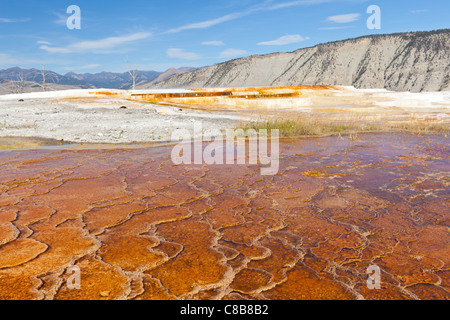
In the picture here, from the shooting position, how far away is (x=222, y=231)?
2.80 m

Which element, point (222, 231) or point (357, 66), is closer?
point (222, 231)

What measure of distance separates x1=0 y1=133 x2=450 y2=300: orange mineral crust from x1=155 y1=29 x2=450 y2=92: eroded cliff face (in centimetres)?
6678

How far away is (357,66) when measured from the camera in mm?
A: 76750

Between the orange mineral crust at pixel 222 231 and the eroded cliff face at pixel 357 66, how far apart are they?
219 feet

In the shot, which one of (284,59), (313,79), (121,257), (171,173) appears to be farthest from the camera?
(284,59)

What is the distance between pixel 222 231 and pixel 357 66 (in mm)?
82861

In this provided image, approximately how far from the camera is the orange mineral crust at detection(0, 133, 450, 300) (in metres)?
1.96

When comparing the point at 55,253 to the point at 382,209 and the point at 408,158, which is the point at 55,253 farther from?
the point at 408,158

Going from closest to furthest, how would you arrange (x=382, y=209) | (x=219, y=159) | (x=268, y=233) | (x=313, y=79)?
(x=268, y=233), (x=382, y=209), (x=219, y=159), (x=313, y=79)

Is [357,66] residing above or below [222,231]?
above

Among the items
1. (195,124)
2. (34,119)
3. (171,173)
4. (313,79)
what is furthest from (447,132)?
(313,79)

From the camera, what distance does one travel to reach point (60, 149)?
6887 millimetres

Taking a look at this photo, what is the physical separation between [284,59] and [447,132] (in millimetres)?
88721

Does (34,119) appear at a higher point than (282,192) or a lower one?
higher
